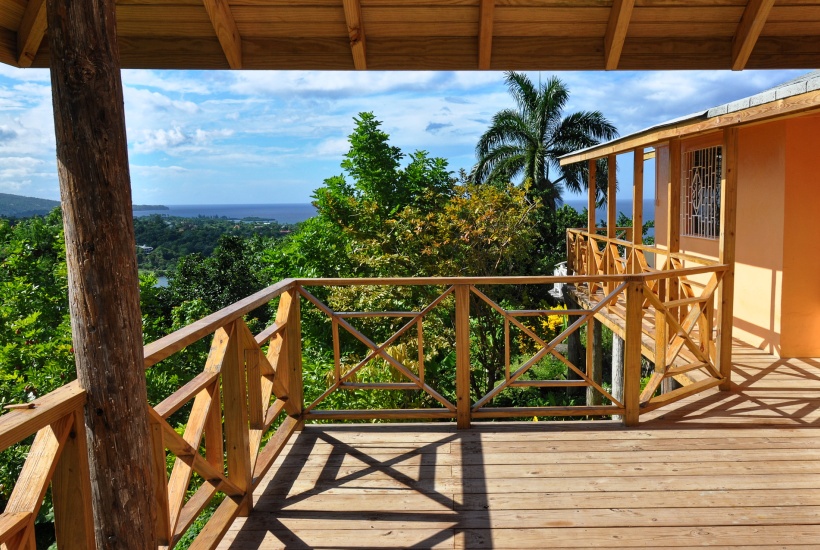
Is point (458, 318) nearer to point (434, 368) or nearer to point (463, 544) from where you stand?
point (463, 544)

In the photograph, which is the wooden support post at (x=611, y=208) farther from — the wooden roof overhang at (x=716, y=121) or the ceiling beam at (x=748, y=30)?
the ceiling beam at (x=748, y=30)

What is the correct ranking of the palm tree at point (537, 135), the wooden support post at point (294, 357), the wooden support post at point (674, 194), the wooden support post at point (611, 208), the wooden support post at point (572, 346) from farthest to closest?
the palm tree at point (537, 135) → the wooden support post at point (572, 346) → the wooden support post at point (611, 208) → the wooden support post at point (674, 194) → the wooden support post at point (294, 357)

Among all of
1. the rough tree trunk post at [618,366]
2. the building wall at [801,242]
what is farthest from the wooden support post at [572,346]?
the building wall at [801,242]

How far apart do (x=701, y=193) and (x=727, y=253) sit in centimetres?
374

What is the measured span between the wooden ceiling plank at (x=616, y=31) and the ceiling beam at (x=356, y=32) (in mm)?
1411

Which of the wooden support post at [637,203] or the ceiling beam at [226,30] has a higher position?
the ceiling beam at [226,30]

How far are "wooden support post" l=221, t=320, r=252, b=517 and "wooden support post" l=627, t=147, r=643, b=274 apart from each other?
6.51m

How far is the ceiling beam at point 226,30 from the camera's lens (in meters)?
3.36

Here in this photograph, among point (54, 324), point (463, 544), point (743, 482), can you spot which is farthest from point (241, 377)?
point (54, 324)

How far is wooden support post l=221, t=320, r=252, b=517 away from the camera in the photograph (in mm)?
3229

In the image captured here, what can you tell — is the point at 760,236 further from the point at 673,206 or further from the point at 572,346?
the point at 572,346

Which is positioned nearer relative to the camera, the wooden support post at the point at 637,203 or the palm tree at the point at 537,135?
the wooden support post at the point at 637,203

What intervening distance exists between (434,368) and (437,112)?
3453 inches

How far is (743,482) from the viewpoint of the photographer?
352 cm
